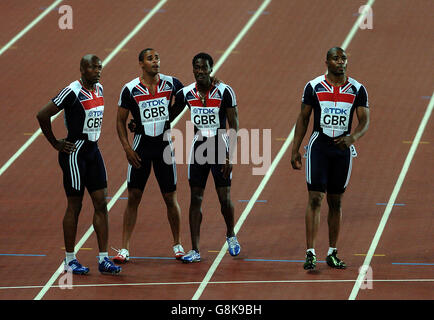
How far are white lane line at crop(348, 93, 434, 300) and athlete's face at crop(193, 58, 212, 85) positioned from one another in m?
2.40

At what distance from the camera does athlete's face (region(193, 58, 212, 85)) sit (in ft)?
32.1

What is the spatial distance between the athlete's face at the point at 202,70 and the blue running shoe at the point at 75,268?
2.15 meters

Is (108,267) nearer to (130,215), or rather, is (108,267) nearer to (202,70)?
(130,215)

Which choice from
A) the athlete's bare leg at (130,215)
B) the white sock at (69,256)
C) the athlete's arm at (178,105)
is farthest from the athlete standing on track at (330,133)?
the white sock at (69,256)

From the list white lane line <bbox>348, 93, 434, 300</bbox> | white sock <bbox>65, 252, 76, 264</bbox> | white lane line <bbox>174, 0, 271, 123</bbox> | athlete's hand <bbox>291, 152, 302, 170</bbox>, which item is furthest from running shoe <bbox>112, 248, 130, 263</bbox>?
white lane line <bbox>174, 0, 271, 123</bbox>

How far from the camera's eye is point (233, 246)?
10.1 m

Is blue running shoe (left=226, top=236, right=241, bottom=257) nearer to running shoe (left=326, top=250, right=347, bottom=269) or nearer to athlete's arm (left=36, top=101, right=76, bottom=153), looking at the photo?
running shoe (left=326, top=250, right=347, bottom=269)

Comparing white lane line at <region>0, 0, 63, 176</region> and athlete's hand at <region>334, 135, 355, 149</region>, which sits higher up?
white lane line at <region>0, 0, 63, 176</region>

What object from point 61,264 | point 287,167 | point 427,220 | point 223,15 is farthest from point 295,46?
point 61,264

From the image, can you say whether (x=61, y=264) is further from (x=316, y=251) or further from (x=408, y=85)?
(x=408, y=85)

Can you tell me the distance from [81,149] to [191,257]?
155cm

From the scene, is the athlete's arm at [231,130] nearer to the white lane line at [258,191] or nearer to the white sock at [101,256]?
the white lane line at [258,191]

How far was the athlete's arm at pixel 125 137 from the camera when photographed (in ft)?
32.2

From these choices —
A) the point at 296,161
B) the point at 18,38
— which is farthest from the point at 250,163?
the point at 18,38
